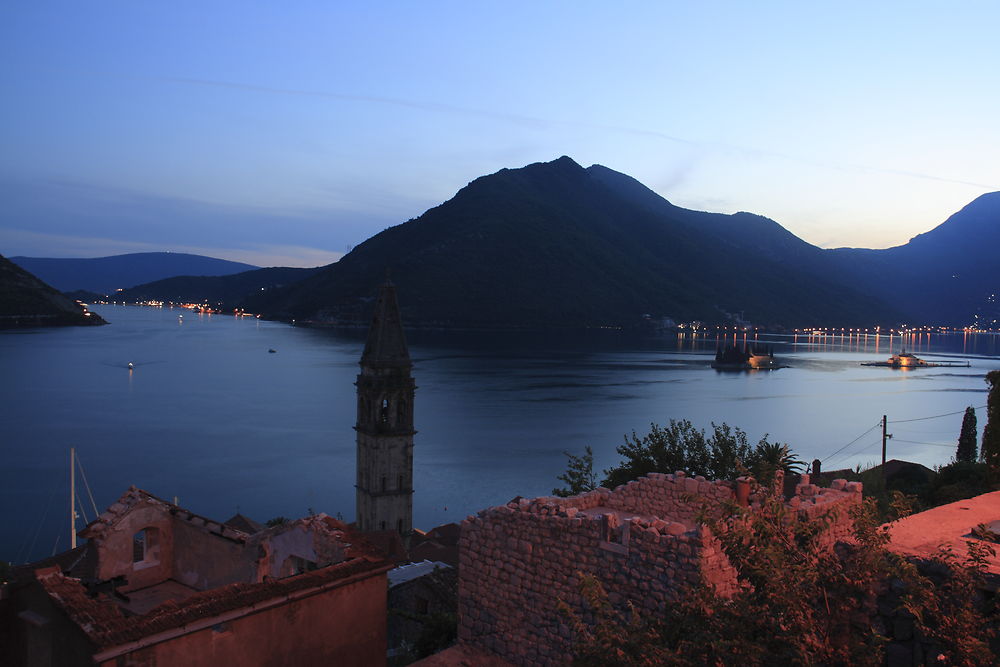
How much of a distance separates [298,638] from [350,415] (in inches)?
2684

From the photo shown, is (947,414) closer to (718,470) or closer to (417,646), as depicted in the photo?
(718,470)

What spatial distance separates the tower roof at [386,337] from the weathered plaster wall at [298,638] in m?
19.3

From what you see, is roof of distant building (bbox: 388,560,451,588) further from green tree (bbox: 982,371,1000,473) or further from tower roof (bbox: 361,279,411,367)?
green tree (bbox: 982,371,1000,473)

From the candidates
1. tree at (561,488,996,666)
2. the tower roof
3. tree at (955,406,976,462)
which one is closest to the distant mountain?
the tower roof

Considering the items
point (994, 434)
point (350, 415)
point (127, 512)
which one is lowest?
point (350, 415)

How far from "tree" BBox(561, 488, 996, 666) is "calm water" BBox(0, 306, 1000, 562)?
3339cm

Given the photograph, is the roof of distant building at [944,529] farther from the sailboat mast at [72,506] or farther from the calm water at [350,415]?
the calm water at [350,415]

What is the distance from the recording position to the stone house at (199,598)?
203 inches

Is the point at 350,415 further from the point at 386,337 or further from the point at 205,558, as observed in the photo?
the point at 205,558

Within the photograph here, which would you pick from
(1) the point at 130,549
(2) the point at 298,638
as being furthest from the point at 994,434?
(1) the point at 130,549

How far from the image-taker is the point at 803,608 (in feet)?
14.4

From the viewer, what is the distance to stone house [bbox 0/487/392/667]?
16.9ft

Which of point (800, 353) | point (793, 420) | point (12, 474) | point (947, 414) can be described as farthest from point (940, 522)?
point (800, 353)

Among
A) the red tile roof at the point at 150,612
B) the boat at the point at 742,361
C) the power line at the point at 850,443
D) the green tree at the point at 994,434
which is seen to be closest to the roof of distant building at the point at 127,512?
the red tile roof at the point at 150,612
